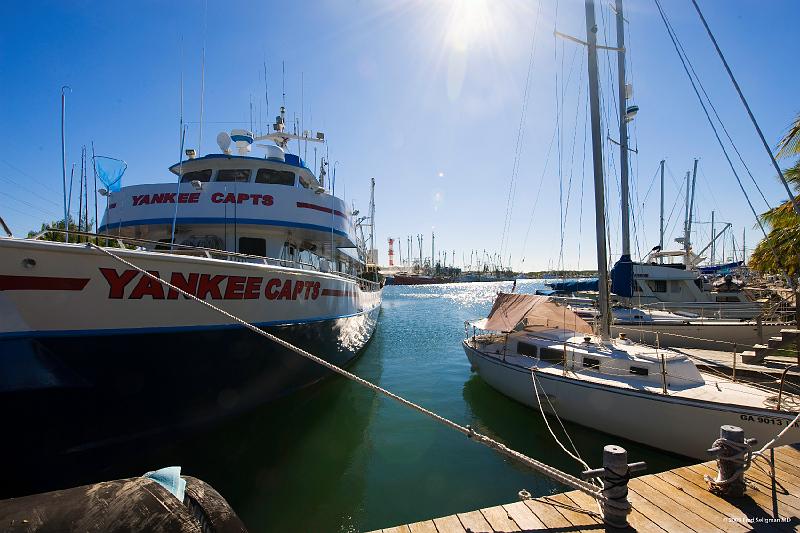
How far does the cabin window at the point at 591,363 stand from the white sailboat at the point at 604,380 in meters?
0.02

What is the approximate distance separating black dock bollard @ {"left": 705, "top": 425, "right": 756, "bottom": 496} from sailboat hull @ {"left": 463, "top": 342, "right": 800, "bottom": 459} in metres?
3.22

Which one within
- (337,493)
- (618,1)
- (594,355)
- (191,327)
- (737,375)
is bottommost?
(337,493)

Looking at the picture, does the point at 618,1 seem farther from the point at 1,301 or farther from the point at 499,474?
the point at 1,301

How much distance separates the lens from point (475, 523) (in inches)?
134

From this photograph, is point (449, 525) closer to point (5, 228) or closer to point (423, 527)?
point (423, 527)

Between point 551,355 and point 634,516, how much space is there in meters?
6.30

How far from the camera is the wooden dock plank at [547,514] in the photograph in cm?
335

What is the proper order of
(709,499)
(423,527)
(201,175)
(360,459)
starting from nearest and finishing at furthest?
(423,527), (709,499), (360,459), (201,175)

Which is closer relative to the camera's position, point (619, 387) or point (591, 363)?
point (619, 387)

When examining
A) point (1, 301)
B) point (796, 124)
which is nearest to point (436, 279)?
A: point (796, 124)

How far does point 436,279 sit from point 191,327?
4435 inches

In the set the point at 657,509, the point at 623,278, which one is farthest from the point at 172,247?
the point at 623,278

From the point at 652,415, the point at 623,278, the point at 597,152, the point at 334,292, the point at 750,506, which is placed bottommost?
the point at 652,415

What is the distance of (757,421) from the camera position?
6090 mm
